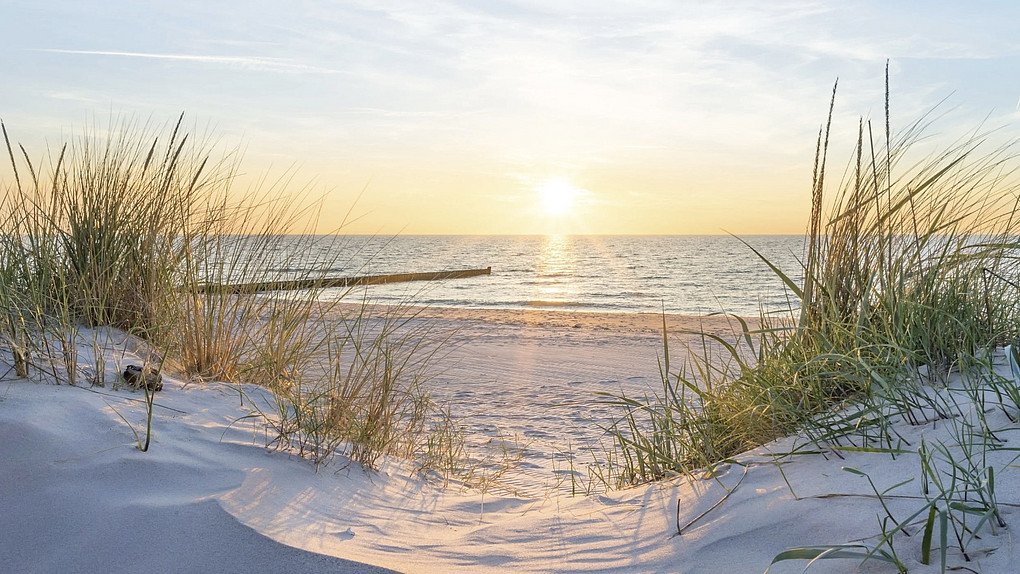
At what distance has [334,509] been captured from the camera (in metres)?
2.20

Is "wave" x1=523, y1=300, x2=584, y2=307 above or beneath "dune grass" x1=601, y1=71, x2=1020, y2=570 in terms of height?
beneath

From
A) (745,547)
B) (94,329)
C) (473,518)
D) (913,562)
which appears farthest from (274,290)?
(913,562)

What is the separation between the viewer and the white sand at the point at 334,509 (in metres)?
1.68

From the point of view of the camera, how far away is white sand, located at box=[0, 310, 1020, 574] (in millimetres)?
1680

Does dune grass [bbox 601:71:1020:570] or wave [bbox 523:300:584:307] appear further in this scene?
wave [bbox 523:300:584:307]

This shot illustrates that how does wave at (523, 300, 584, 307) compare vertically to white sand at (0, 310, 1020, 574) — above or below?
below

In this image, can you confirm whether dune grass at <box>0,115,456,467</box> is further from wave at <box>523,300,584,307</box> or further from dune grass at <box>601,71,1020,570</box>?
wave at <box>523,300,584,307</box>

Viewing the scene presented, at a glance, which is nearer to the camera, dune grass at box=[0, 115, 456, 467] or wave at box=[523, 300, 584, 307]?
dune grass at box=[0, 115, 456, 467]

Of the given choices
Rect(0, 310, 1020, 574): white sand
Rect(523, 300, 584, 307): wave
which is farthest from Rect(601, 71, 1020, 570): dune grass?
Rect(523, 300, 584, 307): wave

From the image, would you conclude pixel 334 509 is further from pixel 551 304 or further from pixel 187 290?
pixel 551 304

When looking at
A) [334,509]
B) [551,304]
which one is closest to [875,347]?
[334,509]

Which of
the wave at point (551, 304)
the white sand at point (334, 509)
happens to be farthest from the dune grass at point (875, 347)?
the wave at point (551, 304)

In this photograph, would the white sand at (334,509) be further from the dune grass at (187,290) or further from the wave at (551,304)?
the wave at (551,304)

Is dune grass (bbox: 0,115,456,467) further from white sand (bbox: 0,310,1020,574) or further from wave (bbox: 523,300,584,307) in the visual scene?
wave (bbox: 523,300,584,307)
